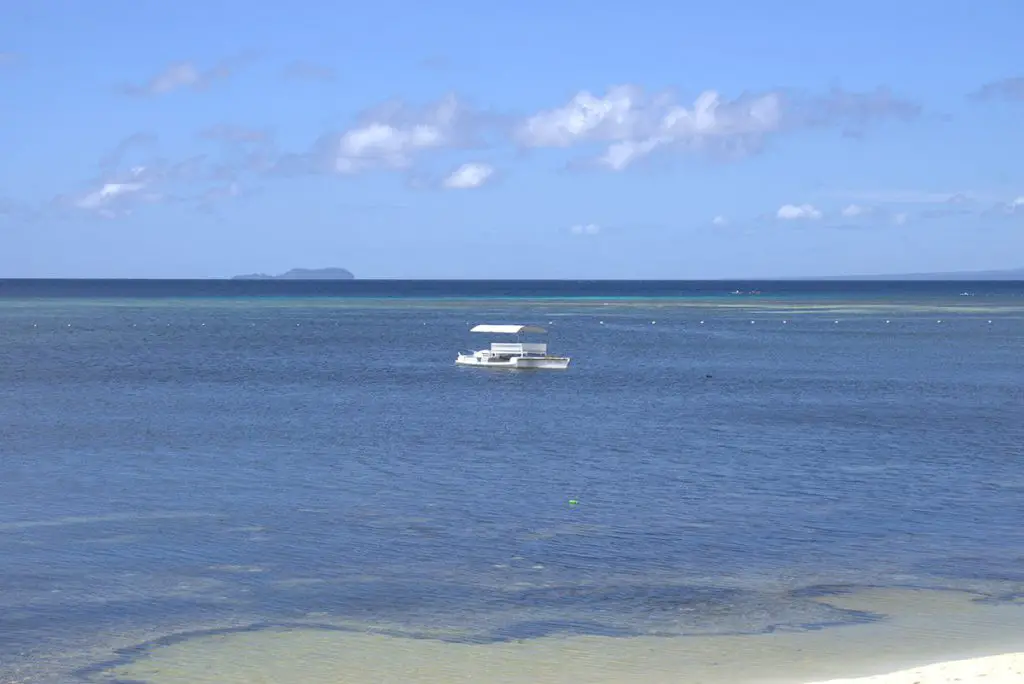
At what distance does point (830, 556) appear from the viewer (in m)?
31.0

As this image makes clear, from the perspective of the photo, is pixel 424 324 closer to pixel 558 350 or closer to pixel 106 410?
pixel 558 350

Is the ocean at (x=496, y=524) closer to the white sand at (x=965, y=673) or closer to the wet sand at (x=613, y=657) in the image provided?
the wet sand at (x=613, y=657)

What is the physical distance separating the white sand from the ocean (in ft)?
5.44

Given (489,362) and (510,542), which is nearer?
(510,542)

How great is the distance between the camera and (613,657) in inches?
922

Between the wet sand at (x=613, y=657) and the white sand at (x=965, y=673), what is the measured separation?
30mm

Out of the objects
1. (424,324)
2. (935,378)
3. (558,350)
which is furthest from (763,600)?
(424,324)

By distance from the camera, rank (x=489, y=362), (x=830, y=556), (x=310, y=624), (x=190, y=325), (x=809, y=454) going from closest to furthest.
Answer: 1. (x=310, y=624)
2. (x=830, y=556)
3. (x=809, y=454)
4. (x=489, y=362)
5. (x=190, y=325)

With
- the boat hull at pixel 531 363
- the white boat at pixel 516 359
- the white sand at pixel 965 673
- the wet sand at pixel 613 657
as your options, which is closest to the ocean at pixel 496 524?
the wet sand at pixel 613 657

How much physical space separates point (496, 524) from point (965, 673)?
15.9 metres

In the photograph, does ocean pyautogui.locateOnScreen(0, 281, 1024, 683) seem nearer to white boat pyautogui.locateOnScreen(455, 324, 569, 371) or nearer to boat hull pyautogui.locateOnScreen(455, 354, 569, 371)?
boat hull pyautogui.locateOnScreen(455, 354, 569, 371)

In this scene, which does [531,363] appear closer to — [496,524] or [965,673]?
[496,524]

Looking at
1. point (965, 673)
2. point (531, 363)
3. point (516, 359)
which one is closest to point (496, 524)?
point (965, 673)

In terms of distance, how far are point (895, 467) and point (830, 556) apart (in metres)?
14.2
